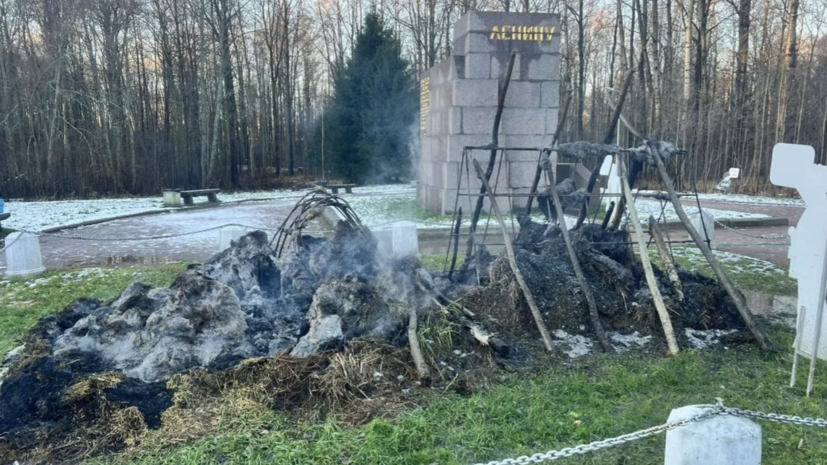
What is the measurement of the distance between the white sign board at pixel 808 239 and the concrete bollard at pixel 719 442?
88.5 inches

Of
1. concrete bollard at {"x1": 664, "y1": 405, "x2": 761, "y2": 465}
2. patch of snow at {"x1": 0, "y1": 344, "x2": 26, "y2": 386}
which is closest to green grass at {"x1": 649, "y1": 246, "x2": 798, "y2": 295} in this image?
concrete bollard at {"x1": 664, "y1": 405, "x2": 761, "y2": 465}

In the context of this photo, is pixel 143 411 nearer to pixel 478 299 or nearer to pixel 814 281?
pixel 478 299

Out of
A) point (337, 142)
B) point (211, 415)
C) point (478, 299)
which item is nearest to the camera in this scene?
point (211, 415)

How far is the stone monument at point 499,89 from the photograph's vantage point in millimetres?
12781

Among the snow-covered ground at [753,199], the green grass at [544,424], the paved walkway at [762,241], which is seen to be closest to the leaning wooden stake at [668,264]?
the green grass at [544,424]

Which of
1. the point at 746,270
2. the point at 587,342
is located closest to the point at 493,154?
the point at 587,342

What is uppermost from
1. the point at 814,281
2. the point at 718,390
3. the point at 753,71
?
the point at 753,71

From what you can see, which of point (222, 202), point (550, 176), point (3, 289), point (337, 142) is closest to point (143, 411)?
point (550, 176)

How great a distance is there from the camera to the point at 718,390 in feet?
13.6

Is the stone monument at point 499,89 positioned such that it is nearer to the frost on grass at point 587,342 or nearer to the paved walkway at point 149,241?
the paved walkway at point 149,241

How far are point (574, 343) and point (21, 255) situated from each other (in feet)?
25.7

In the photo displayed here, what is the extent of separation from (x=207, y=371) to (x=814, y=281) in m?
4.42

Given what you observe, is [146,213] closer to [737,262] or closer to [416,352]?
[416,352]

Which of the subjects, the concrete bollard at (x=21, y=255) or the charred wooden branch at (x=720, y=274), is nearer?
the charred wooden branch at (x=720, y=274)
